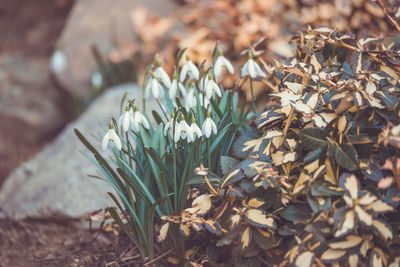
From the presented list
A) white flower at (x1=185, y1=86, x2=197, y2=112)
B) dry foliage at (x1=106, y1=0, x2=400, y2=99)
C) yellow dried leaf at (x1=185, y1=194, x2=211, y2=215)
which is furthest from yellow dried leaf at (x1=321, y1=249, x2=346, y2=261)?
dry foliage at (x1=106, y1=0, x2=400, y2=99)

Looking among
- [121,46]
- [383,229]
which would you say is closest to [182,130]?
[383,229]

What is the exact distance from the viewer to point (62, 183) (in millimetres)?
2529

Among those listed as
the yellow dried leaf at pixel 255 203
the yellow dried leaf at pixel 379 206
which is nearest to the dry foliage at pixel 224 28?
the yellow dried leaf at pixel 255 203

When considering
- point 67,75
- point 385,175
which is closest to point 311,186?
point 385,175

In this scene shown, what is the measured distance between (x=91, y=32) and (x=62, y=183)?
1883 millimetres

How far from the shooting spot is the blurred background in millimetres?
3447

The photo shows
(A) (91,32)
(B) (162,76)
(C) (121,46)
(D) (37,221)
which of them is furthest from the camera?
(A) (91,32)

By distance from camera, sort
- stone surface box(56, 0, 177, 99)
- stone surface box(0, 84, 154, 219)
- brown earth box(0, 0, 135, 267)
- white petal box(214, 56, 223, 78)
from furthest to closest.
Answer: stone surface box(56, 0, 177, 99)
stone surface box(0, 84, 154, 219)
brown earth box(0, 0, 135, 267)
white petal box(214, 56, 223, 78)

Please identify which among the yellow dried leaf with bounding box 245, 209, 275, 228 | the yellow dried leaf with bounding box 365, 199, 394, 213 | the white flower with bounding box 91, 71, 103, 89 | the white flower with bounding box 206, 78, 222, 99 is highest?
the white flower with bounding box 206, 78, 222, 99

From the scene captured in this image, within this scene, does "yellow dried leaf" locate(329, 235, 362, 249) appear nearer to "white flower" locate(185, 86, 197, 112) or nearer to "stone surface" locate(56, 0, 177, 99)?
"white flower" locate(185, 86, 197, 112)

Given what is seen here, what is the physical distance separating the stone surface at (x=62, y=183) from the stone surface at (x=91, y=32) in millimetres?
844

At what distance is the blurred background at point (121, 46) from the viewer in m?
3.45

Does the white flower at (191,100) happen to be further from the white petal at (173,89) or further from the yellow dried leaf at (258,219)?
the yellow dried leaf at (258,219)

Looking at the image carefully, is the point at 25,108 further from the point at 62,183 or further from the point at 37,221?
the point at 37,221
